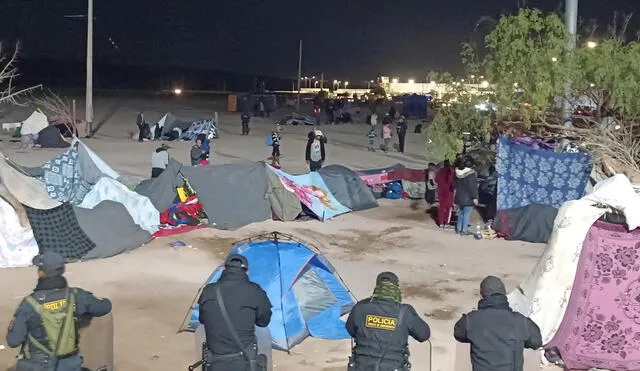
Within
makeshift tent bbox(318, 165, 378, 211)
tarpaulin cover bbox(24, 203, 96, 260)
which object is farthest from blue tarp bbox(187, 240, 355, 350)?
makeshift tent bbox(318, 165, 378, 211)

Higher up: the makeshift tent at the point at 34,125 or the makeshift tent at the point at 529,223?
the makeshift tent at the point at 34,125

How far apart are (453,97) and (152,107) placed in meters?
38.9

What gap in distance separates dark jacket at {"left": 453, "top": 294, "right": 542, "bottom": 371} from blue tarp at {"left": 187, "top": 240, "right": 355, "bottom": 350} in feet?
11.9

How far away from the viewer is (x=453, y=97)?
1563cm

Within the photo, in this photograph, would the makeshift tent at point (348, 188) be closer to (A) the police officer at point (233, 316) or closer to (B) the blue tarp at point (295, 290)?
(B) the blue tarp at point (295, 290)

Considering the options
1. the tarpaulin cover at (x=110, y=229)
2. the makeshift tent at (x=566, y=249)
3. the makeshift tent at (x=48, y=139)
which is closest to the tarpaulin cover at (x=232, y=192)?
the tarpaulin cover at (x=110, y=229)

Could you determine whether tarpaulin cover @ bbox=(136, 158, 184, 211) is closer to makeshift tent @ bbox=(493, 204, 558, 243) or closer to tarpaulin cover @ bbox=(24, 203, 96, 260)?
tarpaulin cover @ bbox=(24, 203, 96, 260)

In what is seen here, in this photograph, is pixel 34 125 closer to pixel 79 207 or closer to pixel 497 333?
pixel 79 207

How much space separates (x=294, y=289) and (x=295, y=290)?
0.08 feet

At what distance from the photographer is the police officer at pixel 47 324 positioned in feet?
18.0

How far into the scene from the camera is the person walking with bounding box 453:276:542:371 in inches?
221

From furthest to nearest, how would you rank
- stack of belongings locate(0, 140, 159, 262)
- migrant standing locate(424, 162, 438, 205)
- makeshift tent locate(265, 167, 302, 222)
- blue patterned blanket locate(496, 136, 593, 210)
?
migrant standing locate(424, 162, 438, 205) < makeshift tent locate(265, 167, 302, 222) < blue patterned blanket locate(496, 136, 593, 210) < stack of belongings locate(0, 140, 159, 262)

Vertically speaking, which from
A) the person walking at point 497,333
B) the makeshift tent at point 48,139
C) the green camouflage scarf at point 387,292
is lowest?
the makeshift tent at point 48,139

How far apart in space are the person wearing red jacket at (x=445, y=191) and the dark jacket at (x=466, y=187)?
749mm
